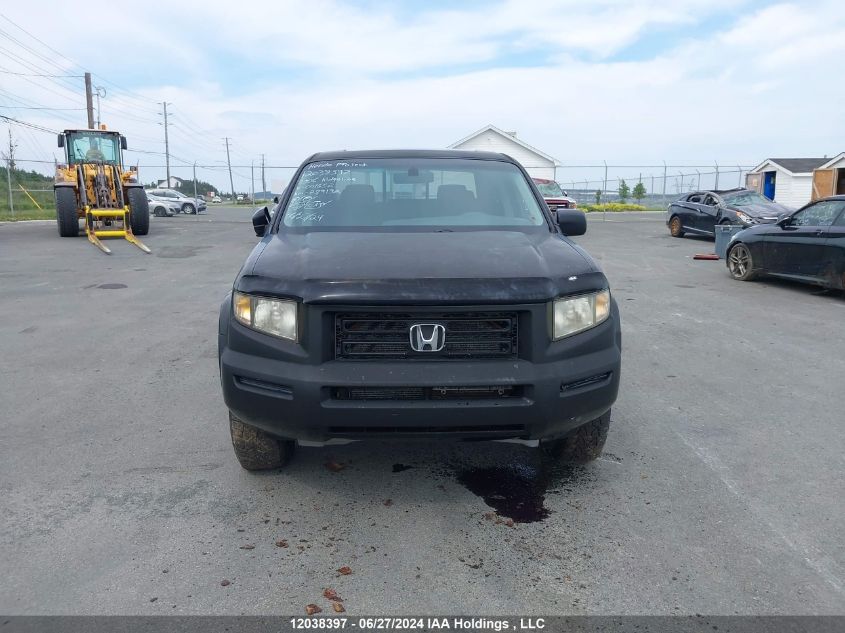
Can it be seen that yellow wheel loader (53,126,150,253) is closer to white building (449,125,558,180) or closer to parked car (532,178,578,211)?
parked car (532,178,578,211)

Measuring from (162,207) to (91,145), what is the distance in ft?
59.5

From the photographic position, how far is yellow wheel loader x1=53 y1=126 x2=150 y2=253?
19.7 metres

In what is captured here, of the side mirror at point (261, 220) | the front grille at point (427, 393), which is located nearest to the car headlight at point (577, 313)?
the front grille at point (427, 393)

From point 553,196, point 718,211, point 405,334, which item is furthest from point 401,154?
point 553,196

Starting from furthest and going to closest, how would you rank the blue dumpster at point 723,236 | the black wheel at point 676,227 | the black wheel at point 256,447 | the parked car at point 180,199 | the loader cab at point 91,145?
1. the parked car at point 180,199
2. the black wheel at point 676,227
3. the loader cab at point 91,145
4. the blue dumpster at point 723,236
5. the black wheel at point 256,447

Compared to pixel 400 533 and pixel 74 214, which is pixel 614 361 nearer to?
pixel 400 533

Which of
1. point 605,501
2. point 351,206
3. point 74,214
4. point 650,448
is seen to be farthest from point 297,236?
point 74,214

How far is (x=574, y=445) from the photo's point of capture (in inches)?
149

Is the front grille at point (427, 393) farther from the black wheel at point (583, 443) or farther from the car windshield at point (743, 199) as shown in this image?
the car windshield at point (743, 199)

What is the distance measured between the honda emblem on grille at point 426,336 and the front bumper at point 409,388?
0.23ft

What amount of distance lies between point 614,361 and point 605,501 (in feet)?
2.50

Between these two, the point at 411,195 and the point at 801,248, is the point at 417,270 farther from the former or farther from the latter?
the point at 801,248

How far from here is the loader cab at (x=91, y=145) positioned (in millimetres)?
20469

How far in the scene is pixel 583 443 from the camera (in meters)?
3.78
